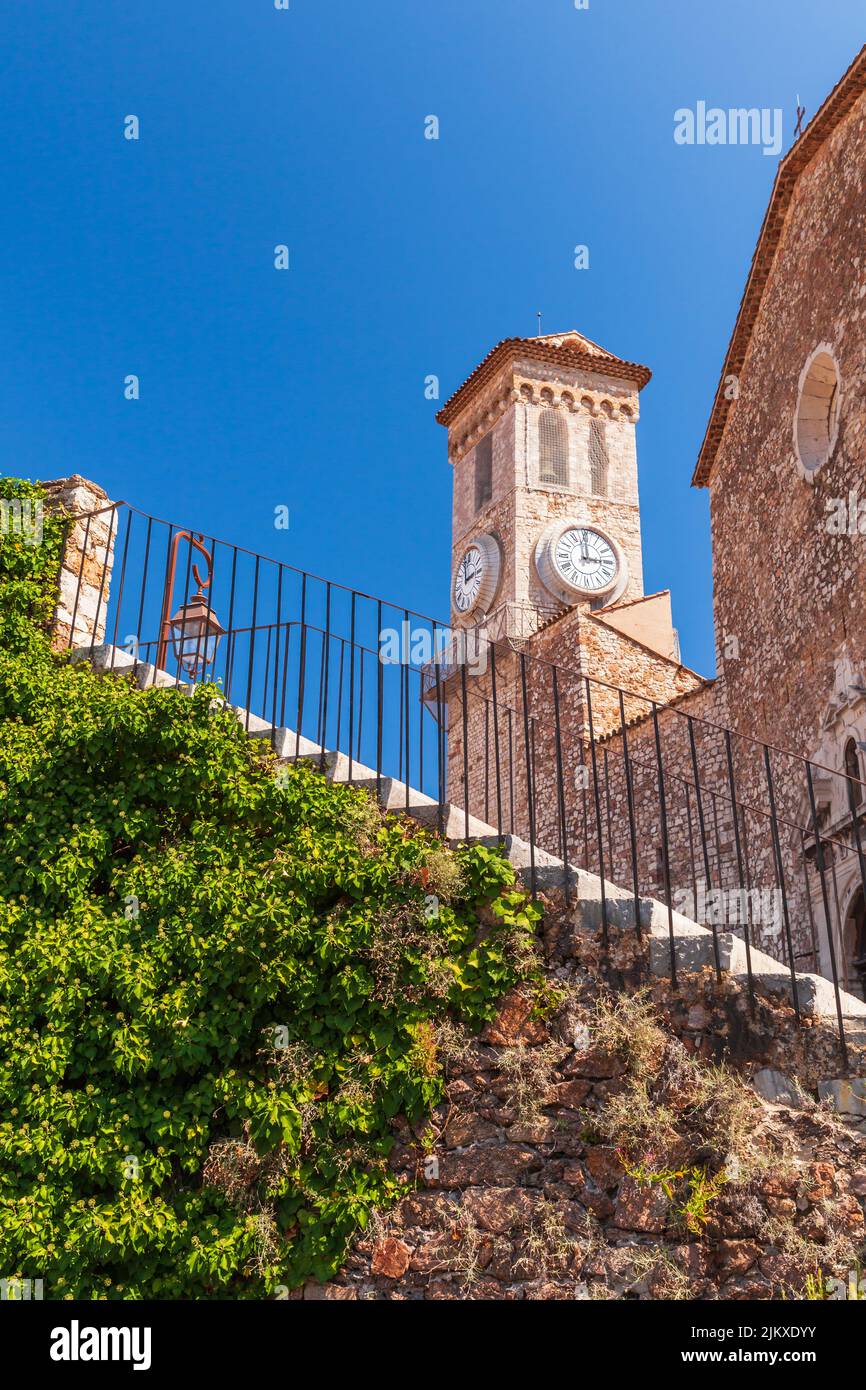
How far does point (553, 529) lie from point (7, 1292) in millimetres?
25501

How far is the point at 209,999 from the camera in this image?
5.74m

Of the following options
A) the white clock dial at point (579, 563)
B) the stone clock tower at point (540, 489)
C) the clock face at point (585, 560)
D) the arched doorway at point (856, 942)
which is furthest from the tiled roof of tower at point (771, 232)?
the clock face at point (585, 560)

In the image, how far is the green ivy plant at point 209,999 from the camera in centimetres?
530

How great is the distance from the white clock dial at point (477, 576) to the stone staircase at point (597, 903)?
22.1 meters

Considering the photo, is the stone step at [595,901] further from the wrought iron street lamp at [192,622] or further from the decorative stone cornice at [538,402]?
the decorative stone cornice at [538,402]

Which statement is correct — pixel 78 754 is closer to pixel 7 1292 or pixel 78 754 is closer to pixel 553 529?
pixel 7 1292

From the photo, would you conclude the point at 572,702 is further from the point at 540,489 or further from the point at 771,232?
the point at 540,489

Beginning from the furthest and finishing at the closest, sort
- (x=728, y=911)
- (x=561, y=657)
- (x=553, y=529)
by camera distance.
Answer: (x=553, y=529) < (x=561, y=657) < (x=728, y=911)

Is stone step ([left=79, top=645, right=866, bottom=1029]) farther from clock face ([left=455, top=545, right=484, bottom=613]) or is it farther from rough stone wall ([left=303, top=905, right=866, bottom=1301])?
clock face ([left=455, top=545, right=484, bottom=613])

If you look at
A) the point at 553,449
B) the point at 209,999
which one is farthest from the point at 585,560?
the point at 209,999

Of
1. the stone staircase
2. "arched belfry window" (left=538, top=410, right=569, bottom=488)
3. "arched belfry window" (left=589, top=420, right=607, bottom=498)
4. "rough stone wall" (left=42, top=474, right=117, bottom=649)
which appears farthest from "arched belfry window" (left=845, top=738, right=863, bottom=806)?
"arched belfry window" (left=589, top=420, right=607, bottom=498)

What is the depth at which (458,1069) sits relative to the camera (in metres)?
5.52

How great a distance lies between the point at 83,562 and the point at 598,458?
24.3m
